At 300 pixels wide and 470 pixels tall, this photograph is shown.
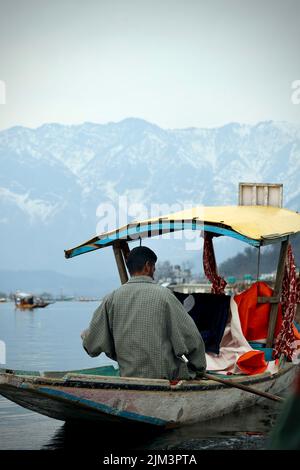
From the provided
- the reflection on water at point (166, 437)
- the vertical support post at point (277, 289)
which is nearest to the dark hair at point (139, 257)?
the reflection on water at point (166, 437)

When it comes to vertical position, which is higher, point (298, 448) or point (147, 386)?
Result: point (298, 448)

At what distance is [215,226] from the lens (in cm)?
921

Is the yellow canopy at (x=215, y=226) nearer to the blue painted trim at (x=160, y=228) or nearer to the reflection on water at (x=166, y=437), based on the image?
the blue painted trim at (x=160, y=228)

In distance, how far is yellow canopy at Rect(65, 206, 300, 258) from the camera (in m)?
9.14

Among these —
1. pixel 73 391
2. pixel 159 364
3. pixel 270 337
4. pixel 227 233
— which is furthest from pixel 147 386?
pixel 270 337

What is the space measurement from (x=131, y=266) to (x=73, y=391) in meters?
1.38

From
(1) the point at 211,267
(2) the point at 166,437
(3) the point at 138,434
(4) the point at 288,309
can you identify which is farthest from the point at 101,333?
(1) the point at 211,267

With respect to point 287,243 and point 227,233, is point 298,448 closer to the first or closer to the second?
point 227,233

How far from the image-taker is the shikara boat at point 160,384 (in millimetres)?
7062

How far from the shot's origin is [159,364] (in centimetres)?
752

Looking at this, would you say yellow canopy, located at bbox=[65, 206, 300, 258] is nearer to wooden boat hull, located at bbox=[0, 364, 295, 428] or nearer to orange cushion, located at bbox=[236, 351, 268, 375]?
orange cushion, located at bbox=[236, 351, 268, 375]

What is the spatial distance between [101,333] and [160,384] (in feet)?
2.57

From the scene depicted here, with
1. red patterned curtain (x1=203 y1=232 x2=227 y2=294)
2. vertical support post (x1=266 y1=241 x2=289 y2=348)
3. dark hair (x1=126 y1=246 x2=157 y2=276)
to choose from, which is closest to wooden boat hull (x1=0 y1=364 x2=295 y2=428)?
dark hair (x1=126 y1=246 x2=157 y2=276)
